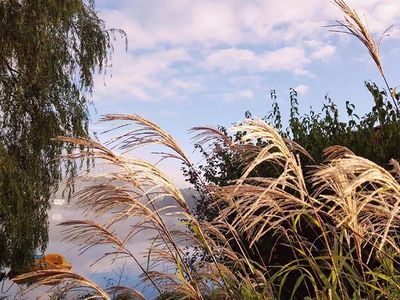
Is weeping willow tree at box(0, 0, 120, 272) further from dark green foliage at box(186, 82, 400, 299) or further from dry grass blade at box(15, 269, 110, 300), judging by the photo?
dry grass blade at box(15, 269, 110, 300)

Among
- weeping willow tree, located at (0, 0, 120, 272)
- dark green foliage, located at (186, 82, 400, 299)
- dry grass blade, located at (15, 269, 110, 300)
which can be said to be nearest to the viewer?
dry grass blade, located at (15, 269, 110, 300)

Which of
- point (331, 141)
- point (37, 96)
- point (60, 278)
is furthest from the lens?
point (37, 96)

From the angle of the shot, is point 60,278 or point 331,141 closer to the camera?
point 60,278

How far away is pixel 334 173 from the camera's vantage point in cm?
218

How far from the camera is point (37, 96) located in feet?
35.5

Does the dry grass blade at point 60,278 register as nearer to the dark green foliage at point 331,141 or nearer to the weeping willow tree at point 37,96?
the dark green foliage at point 331,141

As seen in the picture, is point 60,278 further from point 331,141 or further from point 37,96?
point 37,96

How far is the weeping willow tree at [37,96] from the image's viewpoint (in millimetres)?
10312

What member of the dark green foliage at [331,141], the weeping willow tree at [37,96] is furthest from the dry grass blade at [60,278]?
the weeping willow tree at [37,96]

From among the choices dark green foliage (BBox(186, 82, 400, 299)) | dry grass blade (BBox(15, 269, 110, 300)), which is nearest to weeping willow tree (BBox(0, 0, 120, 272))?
dark green foliage (BBox(186, 82, 400, 299))

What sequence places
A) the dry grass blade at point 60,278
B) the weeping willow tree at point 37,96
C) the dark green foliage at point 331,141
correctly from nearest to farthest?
1. the dry grass blade at point 60,278
2. the dark green foliage at point 331,141
3. the weeping willow tree at point 37,96

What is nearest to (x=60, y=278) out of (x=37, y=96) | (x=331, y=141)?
(x=331, y=141)

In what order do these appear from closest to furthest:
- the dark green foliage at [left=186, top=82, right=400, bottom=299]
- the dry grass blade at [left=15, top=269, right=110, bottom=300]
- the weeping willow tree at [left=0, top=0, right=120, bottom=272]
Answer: the dry grass blade at [left=15, top=269, right=110, bottom=300] < the dark green foliage at [left=186, top=82, right=400, bottom=299] < the weeping willow tree at [left=0, top=0, right=120, bottom=272]

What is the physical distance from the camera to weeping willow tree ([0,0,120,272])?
10.3 meters
